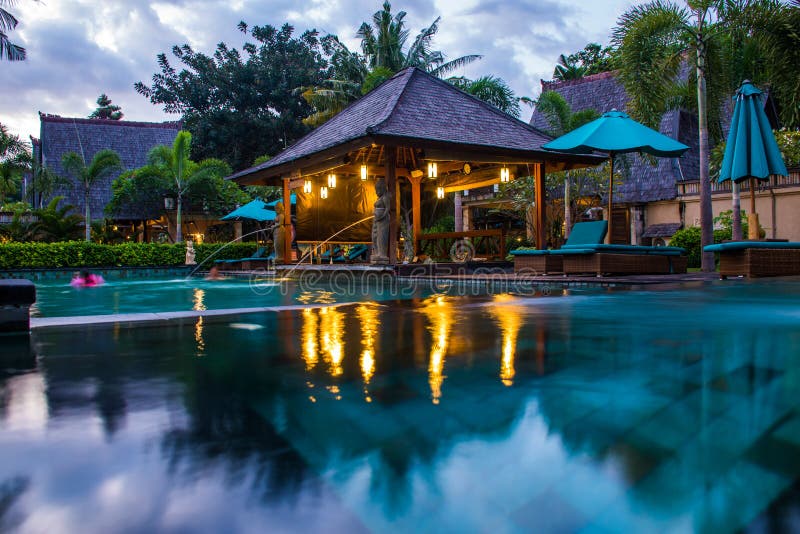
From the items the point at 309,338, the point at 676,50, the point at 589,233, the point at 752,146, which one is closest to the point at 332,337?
the point at 309,338

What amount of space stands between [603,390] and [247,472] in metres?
1.48

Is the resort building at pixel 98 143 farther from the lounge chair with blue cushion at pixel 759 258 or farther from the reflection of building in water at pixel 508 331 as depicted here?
the reflection of building in water at pixel 508 331

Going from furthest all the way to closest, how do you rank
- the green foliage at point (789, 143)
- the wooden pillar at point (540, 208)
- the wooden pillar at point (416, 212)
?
the green foliage at point (789, 143), the wooden pillar at point (416, 212), the wooden pillar at point (540, 208)

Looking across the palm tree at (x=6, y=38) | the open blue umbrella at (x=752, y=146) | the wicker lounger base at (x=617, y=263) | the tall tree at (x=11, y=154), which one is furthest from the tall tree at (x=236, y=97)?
the open blue umbrella at (x=752, y=146)

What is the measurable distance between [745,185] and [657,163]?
2908 millimetres

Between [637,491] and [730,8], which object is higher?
[730,8]

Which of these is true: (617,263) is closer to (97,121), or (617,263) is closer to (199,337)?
(199,337)

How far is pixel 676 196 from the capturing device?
21438 millimetres

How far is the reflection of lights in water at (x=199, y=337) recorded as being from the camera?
11.6 feet

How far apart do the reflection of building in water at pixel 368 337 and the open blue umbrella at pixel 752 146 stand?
756 cm

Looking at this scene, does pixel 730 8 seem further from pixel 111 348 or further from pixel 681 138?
pixel 111 348

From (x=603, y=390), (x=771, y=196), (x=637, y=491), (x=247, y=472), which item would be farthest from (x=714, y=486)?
(x=771, y=196)

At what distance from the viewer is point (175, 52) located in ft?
123

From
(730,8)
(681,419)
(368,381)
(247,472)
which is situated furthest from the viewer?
(730,8)
